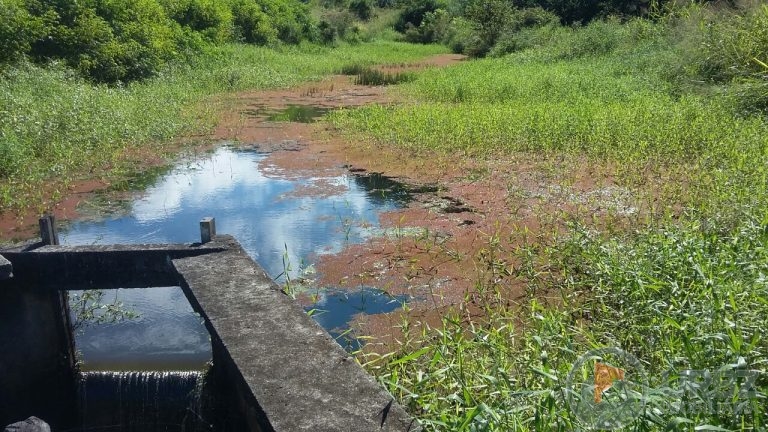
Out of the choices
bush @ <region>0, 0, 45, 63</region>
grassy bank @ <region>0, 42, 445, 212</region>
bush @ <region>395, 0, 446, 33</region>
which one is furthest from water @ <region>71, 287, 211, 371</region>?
bush @ <region>395, 0, 446, 33</region>

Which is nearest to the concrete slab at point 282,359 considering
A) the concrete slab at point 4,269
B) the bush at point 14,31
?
the concrete slab at point 4,269

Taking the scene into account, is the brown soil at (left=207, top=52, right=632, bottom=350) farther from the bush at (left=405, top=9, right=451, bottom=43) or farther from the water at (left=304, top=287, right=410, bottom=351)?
the bush at (left=405, top=9, right=451, bottom=43)

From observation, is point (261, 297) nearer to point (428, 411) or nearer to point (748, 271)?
point (428, 411)

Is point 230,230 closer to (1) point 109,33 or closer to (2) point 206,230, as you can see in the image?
(2) point 206,230

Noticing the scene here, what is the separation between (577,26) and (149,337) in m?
20.7

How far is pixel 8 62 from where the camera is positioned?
11.3m

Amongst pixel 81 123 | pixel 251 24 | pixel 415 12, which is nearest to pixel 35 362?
pixel 81 123

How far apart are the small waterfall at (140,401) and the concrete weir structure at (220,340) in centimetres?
17

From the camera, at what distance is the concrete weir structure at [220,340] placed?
246cm

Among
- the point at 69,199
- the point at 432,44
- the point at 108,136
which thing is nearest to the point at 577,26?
the point at 432,44

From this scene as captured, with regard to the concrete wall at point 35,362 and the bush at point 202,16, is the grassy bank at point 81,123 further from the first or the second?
the bush at point 202,16

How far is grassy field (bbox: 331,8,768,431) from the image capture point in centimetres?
238

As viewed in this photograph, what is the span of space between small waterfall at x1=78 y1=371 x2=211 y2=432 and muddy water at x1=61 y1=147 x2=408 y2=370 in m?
0.27

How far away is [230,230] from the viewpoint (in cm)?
665
